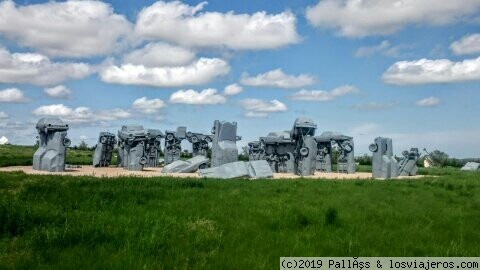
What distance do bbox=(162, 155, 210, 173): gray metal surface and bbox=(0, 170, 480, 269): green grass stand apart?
17.6 meters

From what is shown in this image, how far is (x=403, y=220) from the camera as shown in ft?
35.4

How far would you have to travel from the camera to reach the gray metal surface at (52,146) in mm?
29719

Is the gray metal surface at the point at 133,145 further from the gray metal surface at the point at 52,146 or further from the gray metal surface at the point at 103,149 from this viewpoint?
the gray metal surface at the point at 52,146

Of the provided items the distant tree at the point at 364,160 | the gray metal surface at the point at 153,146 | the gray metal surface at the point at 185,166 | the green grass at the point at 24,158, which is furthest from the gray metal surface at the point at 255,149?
the distant tree at the point at 364,160

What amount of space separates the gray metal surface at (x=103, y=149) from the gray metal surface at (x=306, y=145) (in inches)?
610

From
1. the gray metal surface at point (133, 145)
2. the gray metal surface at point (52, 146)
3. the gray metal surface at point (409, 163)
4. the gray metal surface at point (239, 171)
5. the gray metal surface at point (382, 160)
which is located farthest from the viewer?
the gray metal surface at point (409, 163)

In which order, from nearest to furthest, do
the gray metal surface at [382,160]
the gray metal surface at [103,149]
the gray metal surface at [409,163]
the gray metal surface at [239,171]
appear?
1. the gray metal surface at [239,171]
2. the gray metal surface at [382,160]
3. the gray metal surface at [409,163]
4. the gray metal surface at [103,149]

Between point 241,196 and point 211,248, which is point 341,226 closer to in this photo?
point 211,248

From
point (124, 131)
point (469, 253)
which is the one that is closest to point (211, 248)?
point (469, 253)

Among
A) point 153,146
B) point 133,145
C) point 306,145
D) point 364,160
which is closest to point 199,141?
point 153,146

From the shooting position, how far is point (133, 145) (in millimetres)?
35719

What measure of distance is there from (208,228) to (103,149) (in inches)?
1231

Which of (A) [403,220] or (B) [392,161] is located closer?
(A) [403,220]

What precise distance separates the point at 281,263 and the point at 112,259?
2431 mm
